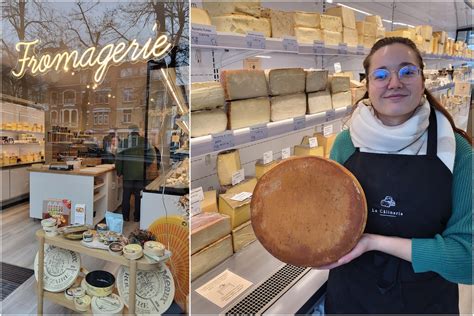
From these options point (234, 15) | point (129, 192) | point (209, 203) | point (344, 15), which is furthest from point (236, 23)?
point (344, 15)

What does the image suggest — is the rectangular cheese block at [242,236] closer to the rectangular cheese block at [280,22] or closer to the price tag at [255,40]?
the price tag at [255,40]

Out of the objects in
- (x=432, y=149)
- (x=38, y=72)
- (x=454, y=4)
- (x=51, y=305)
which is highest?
(x=454, y=4)

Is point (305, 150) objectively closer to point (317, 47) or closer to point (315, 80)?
point (315, 80)

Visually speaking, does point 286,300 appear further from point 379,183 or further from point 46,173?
point 46,173

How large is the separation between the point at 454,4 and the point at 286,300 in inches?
180

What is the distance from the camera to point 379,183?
0.90 metres

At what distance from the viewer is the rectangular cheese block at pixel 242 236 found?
1362 mm

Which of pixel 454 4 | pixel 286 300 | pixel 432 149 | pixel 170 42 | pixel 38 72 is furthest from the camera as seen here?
pixel 454 4

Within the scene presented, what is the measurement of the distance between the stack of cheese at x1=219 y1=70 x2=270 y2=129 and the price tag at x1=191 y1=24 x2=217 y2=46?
10.6 inches

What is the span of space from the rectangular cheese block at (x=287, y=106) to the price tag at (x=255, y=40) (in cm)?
36

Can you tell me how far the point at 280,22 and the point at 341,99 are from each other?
2.70 feet

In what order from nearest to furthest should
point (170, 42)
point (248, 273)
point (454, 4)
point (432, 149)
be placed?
1. point (432, 149)
2. point (248, 273)
3. point (170, 42)
4. point (454, 4)

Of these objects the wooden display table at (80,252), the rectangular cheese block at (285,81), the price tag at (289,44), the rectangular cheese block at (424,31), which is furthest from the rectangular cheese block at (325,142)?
the rectangular cheese block at (424,31)

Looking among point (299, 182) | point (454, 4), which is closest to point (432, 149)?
point (299, 182)
